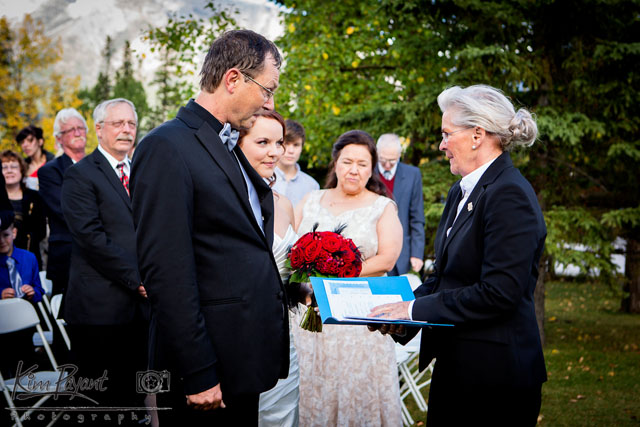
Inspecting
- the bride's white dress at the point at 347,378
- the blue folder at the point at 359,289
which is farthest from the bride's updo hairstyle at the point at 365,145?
the blue folder at the point at 359,289

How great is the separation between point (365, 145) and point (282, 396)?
201 centimetres

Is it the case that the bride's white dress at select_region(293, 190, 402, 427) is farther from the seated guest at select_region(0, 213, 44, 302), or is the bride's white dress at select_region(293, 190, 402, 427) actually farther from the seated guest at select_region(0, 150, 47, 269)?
the seated guest at select_region(0, 150, 47, 269)

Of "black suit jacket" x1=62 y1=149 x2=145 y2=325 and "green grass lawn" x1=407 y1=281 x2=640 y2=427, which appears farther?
"green grass lawn" x1=407 y1=281 x2=640 y2=427

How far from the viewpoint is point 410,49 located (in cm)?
836

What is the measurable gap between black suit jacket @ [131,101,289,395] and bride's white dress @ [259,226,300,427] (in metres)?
1.45

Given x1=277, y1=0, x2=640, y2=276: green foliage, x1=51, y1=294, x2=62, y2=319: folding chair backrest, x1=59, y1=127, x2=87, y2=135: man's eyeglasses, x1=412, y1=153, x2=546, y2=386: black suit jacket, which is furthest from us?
x1=277, y1=0, x2=640, y2=276: green foliage

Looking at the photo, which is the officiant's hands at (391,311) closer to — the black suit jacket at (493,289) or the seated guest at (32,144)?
the black suit jacket at (493,289)

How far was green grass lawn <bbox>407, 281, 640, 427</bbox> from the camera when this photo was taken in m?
6.18

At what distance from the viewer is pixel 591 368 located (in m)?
8.13

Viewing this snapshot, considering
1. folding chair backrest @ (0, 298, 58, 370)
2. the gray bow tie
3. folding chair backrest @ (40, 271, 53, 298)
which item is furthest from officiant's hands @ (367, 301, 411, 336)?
folding chair backrest @ (40, 271, 53, 298)

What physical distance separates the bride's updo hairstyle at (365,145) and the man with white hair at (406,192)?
6.81 ft

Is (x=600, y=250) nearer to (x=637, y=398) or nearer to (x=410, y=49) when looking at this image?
(x=637, y=398)

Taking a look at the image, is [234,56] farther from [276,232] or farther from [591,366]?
[591,366]
